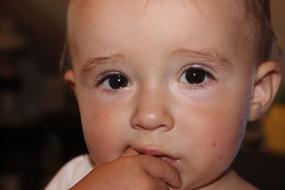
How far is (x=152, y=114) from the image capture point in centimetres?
83

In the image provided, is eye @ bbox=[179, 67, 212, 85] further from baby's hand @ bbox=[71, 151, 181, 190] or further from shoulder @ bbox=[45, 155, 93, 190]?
shoulder @ bbox=[45, 155, 93, 190]

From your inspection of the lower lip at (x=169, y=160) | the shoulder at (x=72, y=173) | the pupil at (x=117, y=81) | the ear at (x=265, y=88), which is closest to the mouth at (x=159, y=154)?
the lower lip at (x=169, y=160)

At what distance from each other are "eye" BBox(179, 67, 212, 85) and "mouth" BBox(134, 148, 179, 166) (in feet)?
0.38

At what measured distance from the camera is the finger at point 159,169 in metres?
0.84

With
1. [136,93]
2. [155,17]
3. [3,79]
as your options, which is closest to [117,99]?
[136,93]

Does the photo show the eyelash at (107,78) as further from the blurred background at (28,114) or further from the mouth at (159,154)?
the blurred background at (28,114)

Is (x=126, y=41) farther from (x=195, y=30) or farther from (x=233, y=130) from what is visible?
(x=233, y=130)

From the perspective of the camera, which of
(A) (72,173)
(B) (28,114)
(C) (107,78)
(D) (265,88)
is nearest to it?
(C) (107,78)

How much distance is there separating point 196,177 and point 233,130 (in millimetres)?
97

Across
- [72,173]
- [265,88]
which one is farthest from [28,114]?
[265,88]

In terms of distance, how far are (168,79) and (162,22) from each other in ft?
0.28

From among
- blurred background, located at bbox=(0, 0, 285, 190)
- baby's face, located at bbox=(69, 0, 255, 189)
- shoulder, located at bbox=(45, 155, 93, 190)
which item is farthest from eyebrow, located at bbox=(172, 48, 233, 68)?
→ blurred background, located at bbox=(0, 0, 285, 190)

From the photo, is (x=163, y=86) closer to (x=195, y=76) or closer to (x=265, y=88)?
(x=195, y=76)

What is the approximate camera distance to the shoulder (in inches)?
48.9
